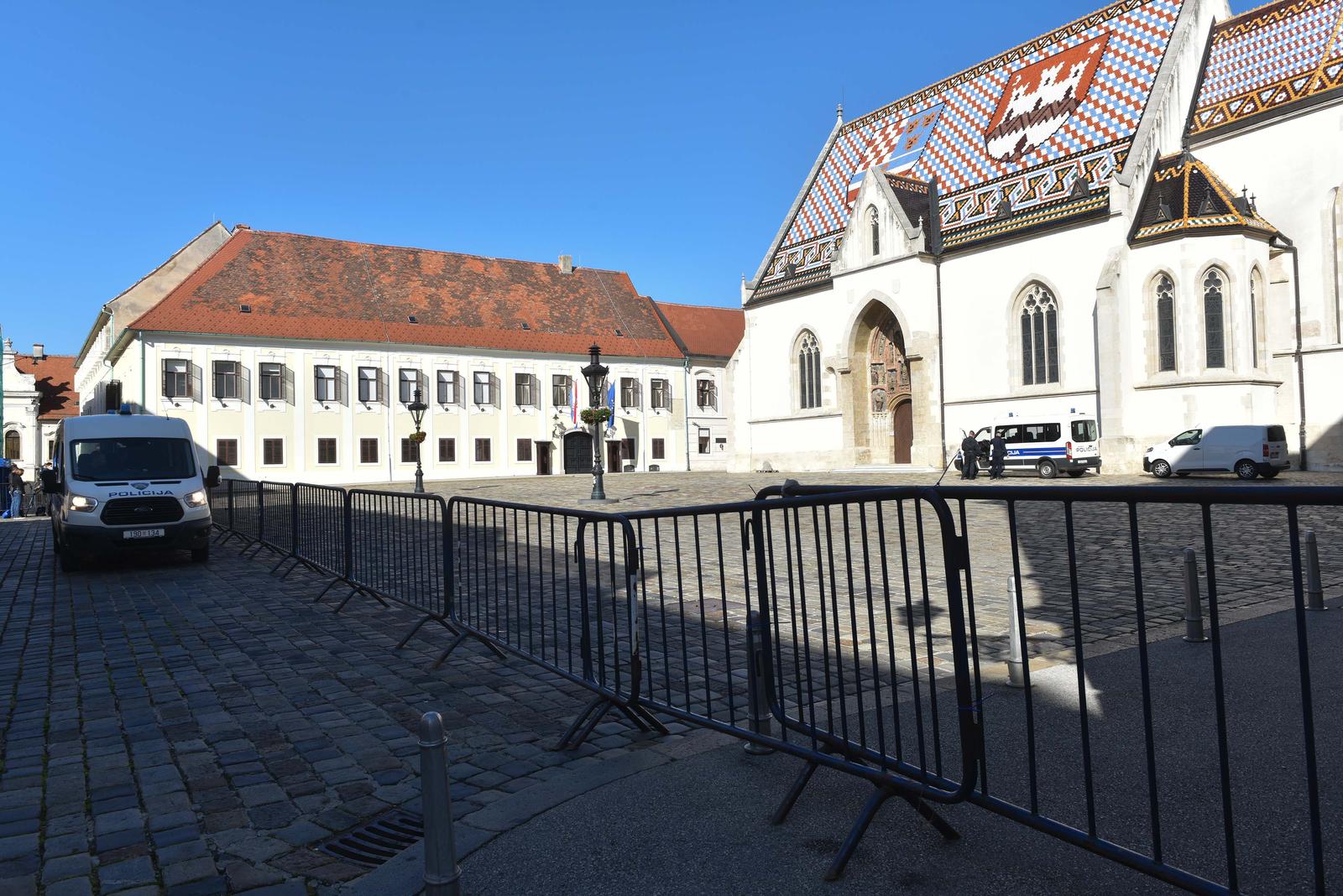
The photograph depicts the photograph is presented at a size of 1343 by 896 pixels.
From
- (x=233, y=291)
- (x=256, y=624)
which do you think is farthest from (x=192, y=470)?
(x=233, y=291)

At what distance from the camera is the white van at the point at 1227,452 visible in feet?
85.0

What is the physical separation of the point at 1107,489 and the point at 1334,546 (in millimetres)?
10599

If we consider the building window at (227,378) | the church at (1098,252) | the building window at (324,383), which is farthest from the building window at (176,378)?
the church at (1098,252)

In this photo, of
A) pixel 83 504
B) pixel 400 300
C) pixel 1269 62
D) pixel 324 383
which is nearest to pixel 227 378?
pixel 324 383

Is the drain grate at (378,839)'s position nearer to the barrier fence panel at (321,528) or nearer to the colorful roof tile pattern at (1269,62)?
the barrier fence panel at (321,528)

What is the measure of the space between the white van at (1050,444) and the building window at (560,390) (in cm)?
2678

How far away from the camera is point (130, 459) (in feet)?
45.7

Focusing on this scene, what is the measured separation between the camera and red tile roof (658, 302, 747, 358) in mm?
58812

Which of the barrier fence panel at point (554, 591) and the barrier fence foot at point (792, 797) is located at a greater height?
the barrier fence panel at point (554, 591)

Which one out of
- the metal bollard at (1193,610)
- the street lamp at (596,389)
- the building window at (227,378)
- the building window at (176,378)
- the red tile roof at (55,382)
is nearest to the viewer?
the metal bollard at (1193,610)

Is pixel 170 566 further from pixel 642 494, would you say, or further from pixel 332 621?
pixel 642 494

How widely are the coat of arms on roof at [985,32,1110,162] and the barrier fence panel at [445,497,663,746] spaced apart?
3368 cm

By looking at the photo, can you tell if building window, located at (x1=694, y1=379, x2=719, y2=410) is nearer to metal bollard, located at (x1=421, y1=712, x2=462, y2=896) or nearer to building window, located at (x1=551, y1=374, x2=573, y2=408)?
building window, located at (x1=551, y1=374, x2=573, y2=408)

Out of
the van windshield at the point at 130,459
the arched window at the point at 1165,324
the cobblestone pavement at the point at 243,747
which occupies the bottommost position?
the cobblestone pavement at the point at 243,747
